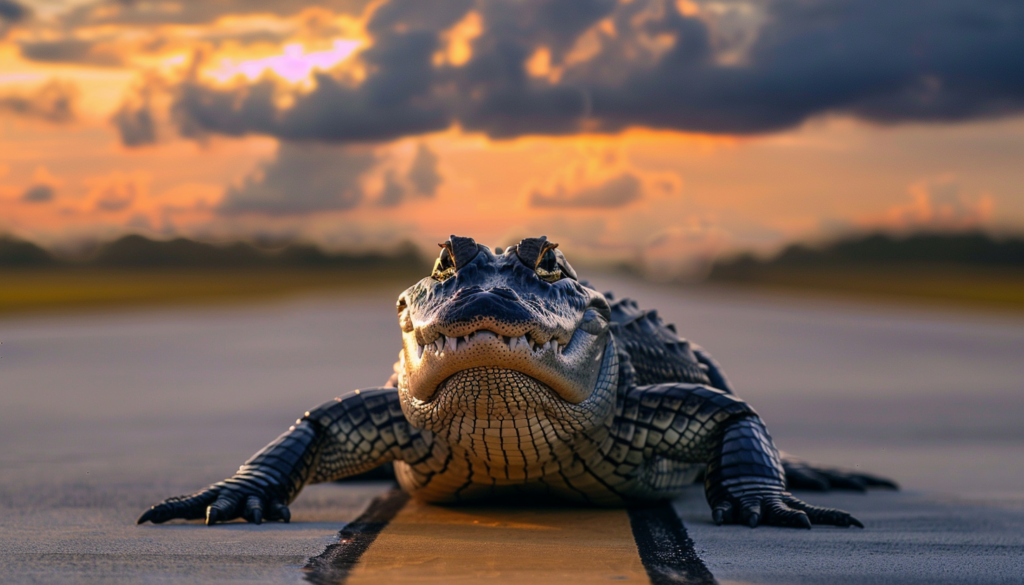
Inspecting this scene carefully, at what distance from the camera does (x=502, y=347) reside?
4406 millimetres

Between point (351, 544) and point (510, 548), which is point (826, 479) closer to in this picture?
point (510, 548)

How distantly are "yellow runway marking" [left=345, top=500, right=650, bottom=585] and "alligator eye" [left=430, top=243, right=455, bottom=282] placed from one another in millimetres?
1158

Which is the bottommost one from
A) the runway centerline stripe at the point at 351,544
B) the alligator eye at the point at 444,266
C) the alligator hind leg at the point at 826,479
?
the runway centerline stripe at the point at 351,544

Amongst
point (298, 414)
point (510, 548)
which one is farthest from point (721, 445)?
point (298, 414)

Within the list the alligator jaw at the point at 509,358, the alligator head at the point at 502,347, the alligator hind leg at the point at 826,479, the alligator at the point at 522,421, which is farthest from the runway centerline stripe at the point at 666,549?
the alligator hind leg at the point at 826,479

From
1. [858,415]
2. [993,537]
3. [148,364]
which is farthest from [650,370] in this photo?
[148,364]

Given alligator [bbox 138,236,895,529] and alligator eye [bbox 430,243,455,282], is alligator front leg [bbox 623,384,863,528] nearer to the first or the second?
alligator [bbox 138,236,895,529]

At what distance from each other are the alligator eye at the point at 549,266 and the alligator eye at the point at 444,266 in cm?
39

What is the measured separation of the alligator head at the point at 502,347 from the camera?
4430 millimetres

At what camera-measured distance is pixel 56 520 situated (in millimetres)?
5449

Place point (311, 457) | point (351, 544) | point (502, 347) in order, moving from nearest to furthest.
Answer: point (502, 347), point (351, 544), point (311, 457)

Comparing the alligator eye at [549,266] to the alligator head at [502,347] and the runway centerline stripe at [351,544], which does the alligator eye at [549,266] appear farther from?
the runway centerline stripe at [351,544]

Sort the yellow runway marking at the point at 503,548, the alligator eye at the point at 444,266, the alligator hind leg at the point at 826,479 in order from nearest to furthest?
the yellow runway marking at the point at 503,548, the alligator eye at the point at 444,266, the alligator hind leg at the point at 826,479

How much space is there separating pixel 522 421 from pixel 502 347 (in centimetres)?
58
